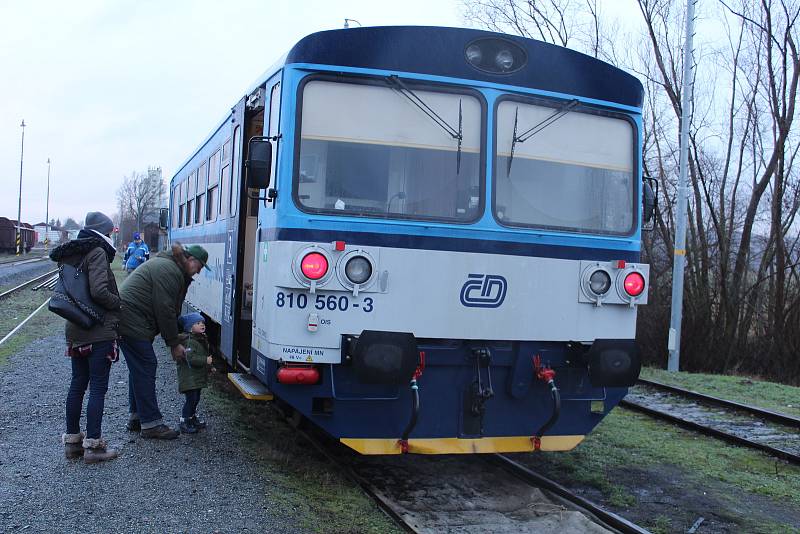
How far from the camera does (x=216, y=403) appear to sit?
782 centimetres

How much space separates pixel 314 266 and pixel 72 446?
2407 millimetres

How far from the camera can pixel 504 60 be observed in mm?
5340

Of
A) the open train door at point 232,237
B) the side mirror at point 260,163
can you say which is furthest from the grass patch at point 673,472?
the side mirror at point 260,163

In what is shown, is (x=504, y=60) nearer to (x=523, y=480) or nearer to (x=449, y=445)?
(x=449, y=445)

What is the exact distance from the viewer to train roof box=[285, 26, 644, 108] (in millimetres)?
5059

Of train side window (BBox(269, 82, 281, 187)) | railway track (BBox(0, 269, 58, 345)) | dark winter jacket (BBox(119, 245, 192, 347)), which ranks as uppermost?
train side window (BBox(269, 82, 281, 187))

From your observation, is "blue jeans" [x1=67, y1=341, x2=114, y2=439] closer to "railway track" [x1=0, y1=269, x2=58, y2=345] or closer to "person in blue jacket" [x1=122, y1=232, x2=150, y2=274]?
"railway track" [x1=0, y1=269, x2=58, y2=345]

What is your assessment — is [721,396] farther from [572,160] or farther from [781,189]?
[781,189]

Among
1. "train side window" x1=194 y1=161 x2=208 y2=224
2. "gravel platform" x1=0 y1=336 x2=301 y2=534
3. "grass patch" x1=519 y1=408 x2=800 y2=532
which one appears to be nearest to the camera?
"gravel platform" x1=0 y1=336 x2=301 y2=534

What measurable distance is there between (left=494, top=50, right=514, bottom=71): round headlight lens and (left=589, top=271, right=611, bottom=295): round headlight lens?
158 cm

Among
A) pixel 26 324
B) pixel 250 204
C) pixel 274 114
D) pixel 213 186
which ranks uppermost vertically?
pixel 274 114

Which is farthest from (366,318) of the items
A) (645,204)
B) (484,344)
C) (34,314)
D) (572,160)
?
(34,314)

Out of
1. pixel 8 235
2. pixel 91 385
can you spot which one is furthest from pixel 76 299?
pixel 8 235

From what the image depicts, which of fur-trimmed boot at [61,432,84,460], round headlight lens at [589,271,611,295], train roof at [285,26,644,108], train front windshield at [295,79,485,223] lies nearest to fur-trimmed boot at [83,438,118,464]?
fur-trimmed boot at [61,432,84,460]
